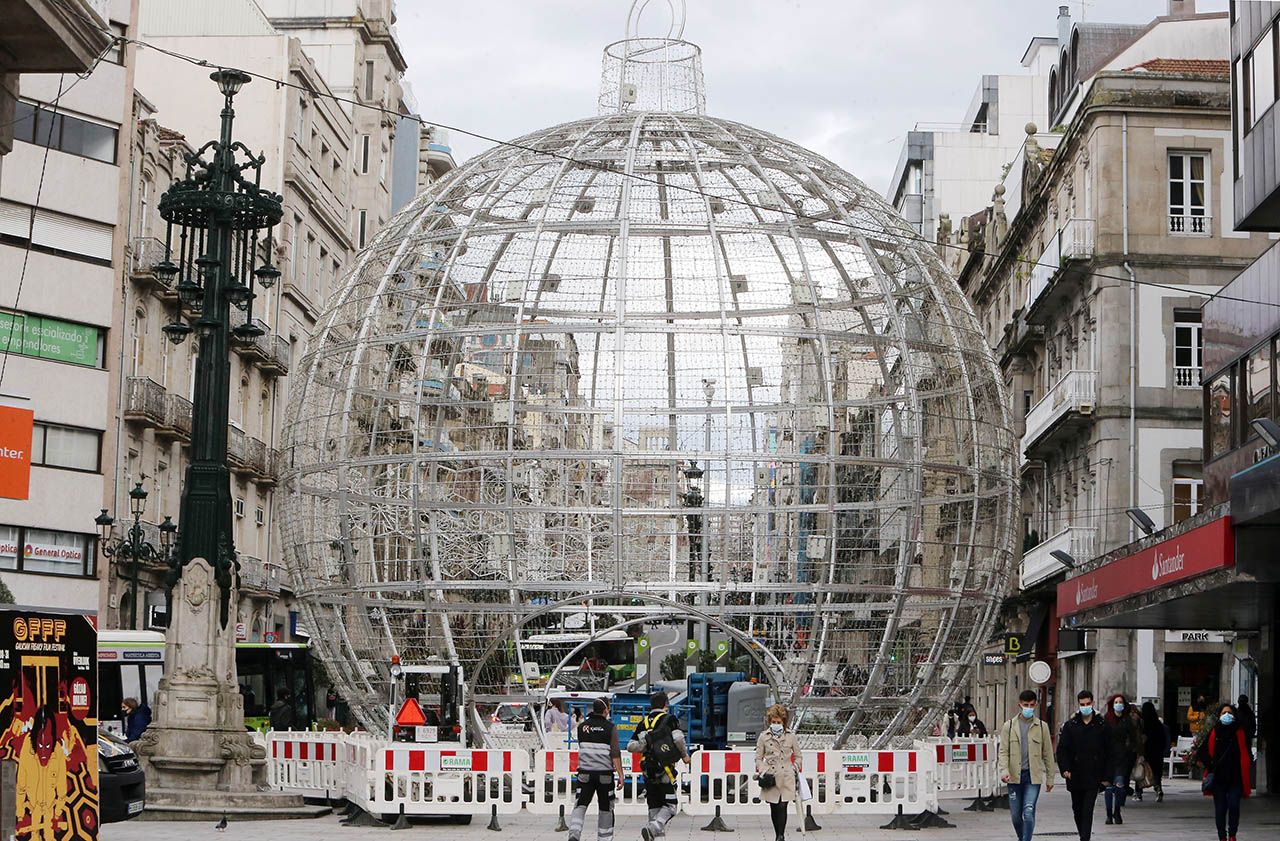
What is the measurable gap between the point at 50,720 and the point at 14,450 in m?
2.28

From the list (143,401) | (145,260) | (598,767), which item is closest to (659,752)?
(598,767)

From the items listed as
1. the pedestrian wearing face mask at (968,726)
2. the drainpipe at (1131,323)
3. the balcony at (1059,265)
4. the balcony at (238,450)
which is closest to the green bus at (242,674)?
the balcony at (238,450)

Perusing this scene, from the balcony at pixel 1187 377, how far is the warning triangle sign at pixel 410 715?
Result: 24.6 m

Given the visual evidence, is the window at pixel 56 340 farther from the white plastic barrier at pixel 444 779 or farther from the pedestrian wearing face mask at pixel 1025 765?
the pedestrian wearing face mask at pixel 1025 765

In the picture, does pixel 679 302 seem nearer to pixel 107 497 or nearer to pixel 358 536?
pixel 358 536

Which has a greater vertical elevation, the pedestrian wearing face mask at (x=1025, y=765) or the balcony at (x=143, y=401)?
the balcony at (x=143, y=401)

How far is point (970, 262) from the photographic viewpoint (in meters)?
61.1

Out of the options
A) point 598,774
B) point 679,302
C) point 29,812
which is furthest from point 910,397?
point 29,812

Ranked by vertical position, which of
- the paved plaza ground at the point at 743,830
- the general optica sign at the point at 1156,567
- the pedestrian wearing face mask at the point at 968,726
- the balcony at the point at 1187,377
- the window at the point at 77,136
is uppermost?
the window at the point at 77,136

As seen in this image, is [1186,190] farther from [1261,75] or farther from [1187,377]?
[1261,75]

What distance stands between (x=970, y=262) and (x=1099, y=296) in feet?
65.9

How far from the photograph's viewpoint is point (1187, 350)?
4078cm

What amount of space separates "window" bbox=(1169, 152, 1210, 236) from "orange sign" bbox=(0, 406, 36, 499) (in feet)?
101

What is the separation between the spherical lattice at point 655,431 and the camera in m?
19.4
